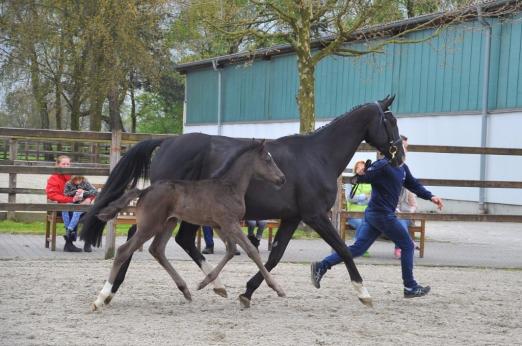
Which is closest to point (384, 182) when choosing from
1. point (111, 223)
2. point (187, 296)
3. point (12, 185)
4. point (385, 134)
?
point (385, 134)

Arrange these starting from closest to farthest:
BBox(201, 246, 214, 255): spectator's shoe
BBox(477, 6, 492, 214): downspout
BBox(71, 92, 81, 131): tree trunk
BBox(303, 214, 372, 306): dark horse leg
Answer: BBox(303, 214, 372, 306): dark horse leg, BBox(201, 246, 214, 255): spectator's shoe, BBox(477, 6, 492, 214): downspout, BBox(71, 92, 81, 131): tree trunk

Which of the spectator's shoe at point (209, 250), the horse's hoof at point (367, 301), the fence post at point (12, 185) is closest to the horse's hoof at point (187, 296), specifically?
the horse's hoof at point (367, 301)

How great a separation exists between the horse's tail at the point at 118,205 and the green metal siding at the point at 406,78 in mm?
11413

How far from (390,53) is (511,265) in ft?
47.3

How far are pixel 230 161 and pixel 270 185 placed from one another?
1.69 ft

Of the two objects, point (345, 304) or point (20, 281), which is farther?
point (20, 281)

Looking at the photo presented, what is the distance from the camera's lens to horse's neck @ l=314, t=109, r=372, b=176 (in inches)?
329

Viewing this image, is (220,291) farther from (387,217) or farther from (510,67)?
(510,67)

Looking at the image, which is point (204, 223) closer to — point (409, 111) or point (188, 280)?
point (188, 280)

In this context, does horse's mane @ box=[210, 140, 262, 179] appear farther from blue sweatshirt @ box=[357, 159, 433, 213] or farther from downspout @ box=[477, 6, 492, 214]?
downspout @ box=[477, 6, 492, 214]

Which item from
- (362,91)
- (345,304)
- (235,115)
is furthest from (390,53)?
(345,304)

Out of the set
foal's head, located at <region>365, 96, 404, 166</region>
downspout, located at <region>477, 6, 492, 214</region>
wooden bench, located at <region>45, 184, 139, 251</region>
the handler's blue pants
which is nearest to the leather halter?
foal's head, located at <region>365, 96, 404, 166</region>

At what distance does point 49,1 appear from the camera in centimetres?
3212

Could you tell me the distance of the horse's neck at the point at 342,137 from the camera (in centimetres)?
835
